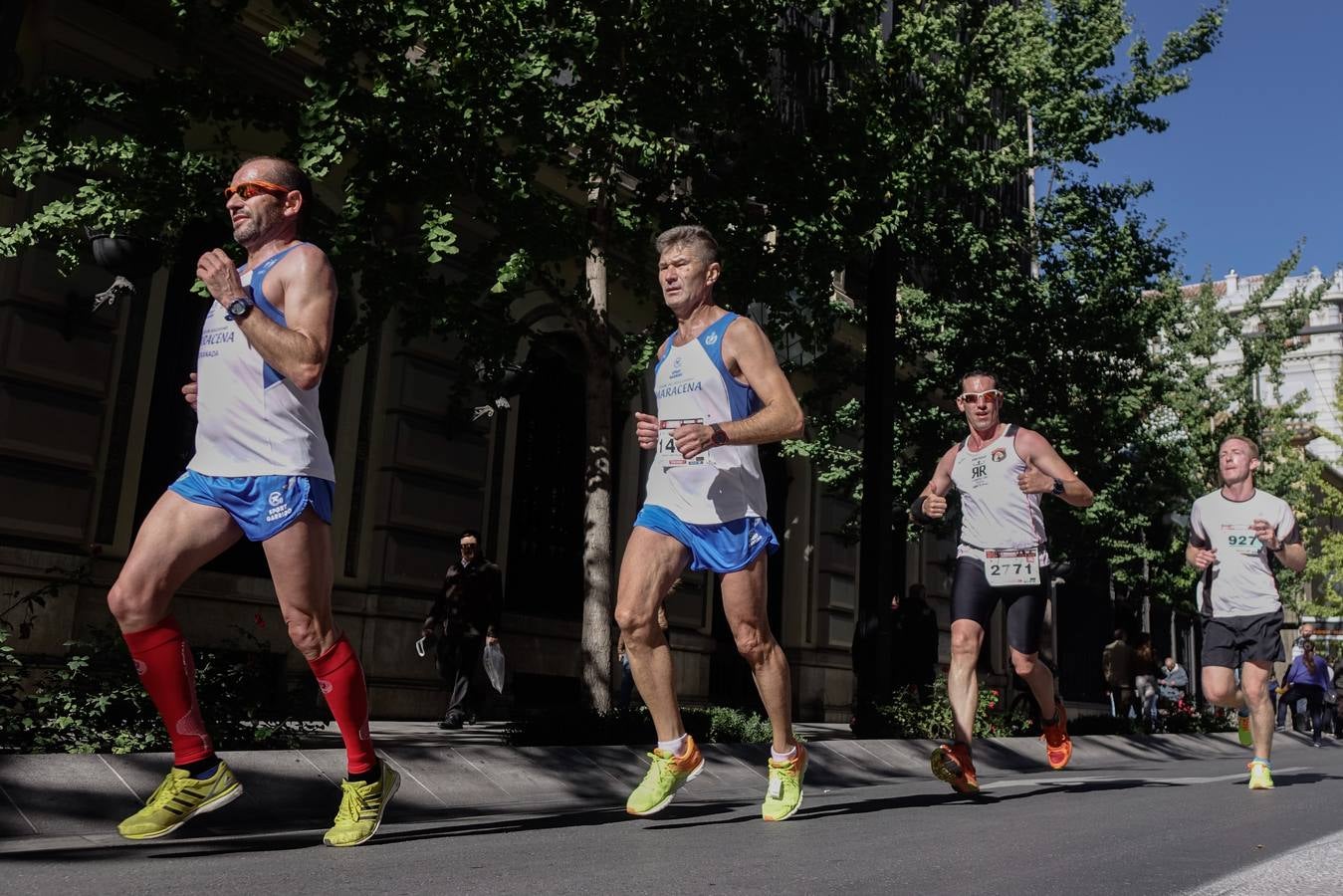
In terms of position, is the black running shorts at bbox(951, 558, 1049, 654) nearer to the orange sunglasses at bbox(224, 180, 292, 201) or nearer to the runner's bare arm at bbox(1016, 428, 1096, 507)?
the runner's bare arm at bbox(1016, 428, 1096, 507)

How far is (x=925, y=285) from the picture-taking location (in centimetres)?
1817

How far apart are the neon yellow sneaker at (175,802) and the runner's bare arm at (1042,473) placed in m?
4.06

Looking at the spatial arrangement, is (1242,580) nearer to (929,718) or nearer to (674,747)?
(929,718)

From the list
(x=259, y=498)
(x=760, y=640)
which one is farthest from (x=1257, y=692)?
(x=259, y=498)

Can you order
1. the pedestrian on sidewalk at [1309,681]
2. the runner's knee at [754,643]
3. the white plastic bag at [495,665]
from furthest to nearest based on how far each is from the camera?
the pedestrian on sidewalk at [1309,681], the white plastic bag at [495,665], the runner's knee at [754,643]

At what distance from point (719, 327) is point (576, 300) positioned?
4.81 metres

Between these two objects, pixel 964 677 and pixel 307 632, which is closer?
pixel 307 632

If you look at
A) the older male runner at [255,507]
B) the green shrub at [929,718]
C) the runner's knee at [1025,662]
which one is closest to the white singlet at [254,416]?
the older male runner at [255,507]

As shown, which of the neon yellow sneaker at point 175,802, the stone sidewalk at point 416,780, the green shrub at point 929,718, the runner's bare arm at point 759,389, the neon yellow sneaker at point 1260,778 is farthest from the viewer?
the green shrub at point 929,718

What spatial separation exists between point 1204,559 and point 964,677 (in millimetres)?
2222

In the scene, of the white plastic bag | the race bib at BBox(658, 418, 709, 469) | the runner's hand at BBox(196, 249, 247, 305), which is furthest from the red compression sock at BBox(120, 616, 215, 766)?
→ the white plastic bag

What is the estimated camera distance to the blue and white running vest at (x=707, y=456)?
5301 millimetres

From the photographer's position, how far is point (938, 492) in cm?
707

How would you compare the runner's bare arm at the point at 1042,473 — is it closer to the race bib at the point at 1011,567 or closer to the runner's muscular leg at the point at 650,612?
the race bib at the point at 1011,567
